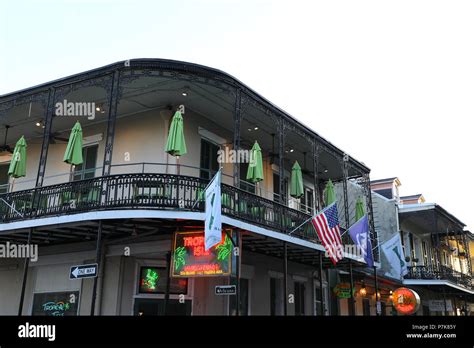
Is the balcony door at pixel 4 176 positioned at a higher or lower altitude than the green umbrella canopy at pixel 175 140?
higher

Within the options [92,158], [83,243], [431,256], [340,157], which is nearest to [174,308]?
[83,243]

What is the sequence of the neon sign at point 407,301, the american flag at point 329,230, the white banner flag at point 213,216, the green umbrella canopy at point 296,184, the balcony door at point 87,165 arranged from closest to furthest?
the white banner flag at point 213,216
the american flag at point 329,230
the balcony door at point 87,165
the green umbrella canopy at point 296,184
the neon sign at point 407,301

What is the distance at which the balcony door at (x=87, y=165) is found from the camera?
47.3 feet

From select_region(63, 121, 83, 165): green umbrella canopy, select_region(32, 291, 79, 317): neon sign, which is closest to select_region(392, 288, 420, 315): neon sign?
select_region(32, 291, 79, 317): neon sign

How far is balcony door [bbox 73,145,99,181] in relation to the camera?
1443 cm

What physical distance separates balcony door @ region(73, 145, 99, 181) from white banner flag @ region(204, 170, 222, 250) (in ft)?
18.3

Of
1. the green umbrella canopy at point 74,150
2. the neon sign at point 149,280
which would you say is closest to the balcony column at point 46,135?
the green umbrella canopy at point 74,150

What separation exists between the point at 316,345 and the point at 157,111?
11.0m

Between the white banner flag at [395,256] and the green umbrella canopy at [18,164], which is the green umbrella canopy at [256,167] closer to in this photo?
the green umbrella canopy at [18,164]

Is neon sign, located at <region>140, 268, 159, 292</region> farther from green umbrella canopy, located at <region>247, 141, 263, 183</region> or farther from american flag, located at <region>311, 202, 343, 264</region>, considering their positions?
american flag, located at <region>311, 202, 343, 264</region>

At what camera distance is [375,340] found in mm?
4148

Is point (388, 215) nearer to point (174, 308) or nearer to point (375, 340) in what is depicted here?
point (174, 308)

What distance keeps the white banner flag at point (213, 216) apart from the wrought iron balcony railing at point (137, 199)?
0.82m

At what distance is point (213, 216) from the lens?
9.88 m
